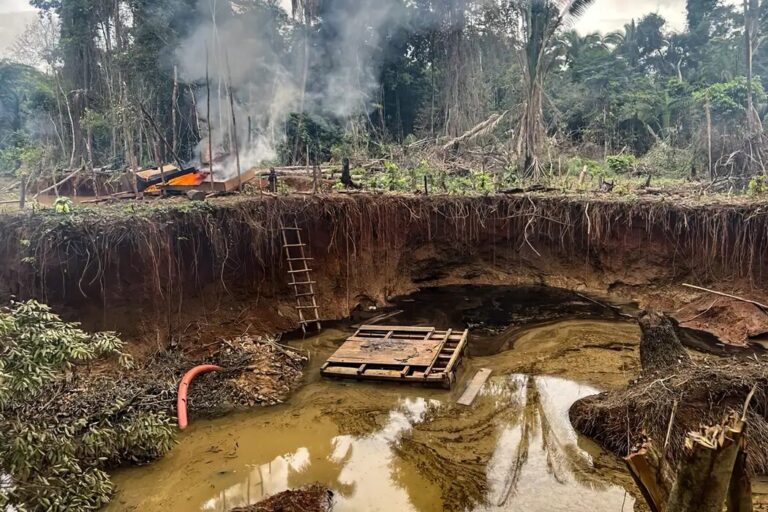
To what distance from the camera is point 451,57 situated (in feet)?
70.0

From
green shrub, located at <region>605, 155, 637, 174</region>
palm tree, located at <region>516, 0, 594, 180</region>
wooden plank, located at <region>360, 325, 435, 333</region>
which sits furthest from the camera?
green shrub, located at <region>605, 155, 637, 174</region>

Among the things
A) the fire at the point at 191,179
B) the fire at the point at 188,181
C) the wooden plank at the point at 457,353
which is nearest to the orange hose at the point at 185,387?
the wooden plank at the point at 457,353

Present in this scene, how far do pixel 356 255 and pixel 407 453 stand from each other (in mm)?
5959

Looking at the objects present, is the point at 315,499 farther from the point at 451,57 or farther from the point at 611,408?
the point at 451,57

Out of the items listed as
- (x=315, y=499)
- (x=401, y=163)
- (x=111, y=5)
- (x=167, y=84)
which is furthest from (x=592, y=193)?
(x=111, y=5)

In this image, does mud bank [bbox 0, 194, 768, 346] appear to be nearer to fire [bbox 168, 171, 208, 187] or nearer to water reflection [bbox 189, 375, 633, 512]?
fire [bbox 168, 171, 208, 187]

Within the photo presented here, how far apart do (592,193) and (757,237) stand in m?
3.39

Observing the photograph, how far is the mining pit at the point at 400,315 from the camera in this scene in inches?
215

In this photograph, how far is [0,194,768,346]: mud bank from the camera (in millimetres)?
7875

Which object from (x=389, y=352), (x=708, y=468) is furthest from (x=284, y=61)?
(x=708, y=468)

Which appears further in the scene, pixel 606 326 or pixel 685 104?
pixel 685 104

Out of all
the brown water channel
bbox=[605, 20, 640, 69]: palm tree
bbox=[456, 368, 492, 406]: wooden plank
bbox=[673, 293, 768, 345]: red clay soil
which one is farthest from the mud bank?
bbox=[605, 20, 640, 69]: palm tree

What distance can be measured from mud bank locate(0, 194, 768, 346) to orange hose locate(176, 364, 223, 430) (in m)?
1.32

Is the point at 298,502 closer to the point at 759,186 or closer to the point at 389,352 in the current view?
the point at 389,352
